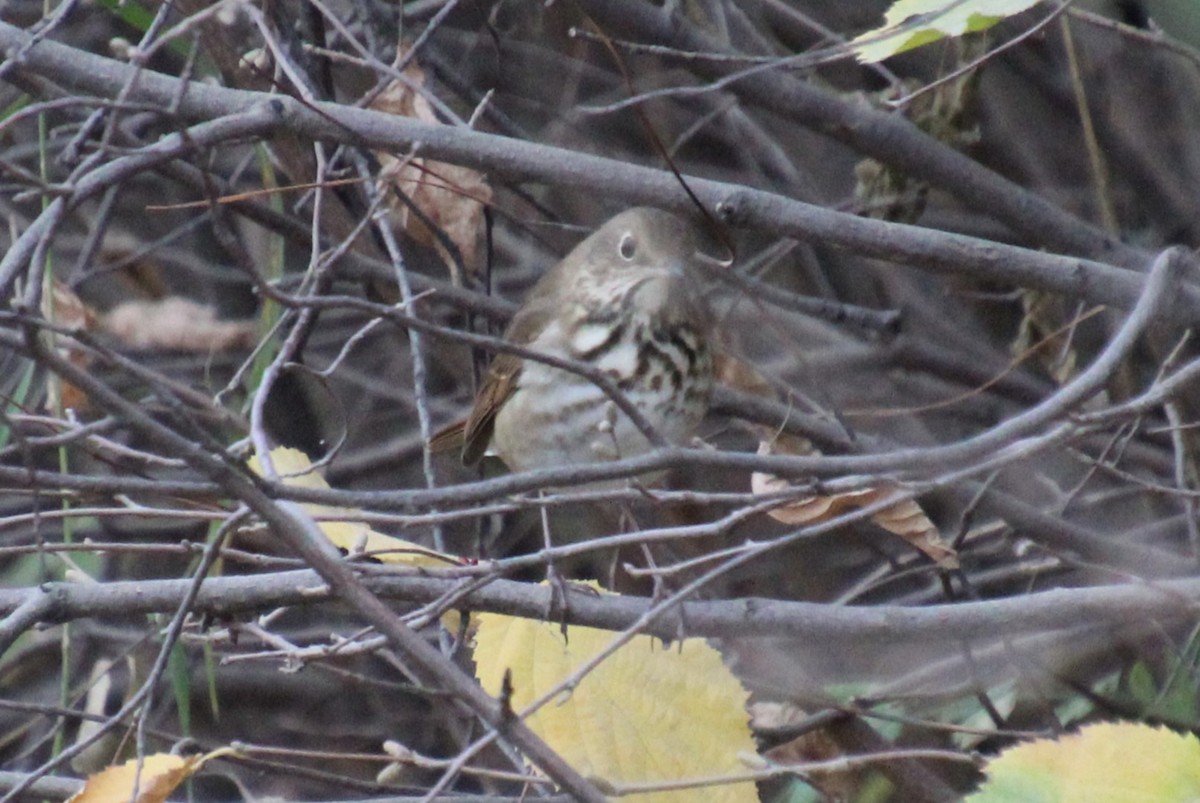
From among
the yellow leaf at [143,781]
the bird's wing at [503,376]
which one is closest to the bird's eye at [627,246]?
the bird's wing at [503,376]

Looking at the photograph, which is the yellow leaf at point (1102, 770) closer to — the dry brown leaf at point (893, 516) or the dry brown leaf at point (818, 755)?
the dry brown leaf at point (893, 516)

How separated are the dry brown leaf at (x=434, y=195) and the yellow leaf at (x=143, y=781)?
Result: 131 centimetres

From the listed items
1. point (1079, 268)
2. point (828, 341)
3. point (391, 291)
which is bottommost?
point (828, 341)

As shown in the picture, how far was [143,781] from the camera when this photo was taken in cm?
191

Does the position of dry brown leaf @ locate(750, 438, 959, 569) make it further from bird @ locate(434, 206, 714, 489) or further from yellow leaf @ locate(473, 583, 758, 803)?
bird @ locate(434, 206, 714, 489)

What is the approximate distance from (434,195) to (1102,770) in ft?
6.51

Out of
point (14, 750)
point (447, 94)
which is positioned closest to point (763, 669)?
point (447, 94)

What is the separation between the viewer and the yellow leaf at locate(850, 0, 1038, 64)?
1.85 metres

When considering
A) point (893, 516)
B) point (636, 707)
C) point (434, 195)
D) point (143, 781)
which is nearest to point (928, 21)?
point (893, 516)

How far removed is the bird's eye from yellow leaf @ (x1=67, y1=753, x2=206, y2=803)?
160 cm

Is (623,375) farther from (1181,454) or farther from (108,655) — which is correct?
(108,655)

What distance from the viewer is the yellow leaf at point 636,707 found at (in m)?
2.06

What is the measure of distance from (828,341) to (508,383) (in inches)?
38.7

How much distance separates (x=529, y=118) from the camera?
4324mm
